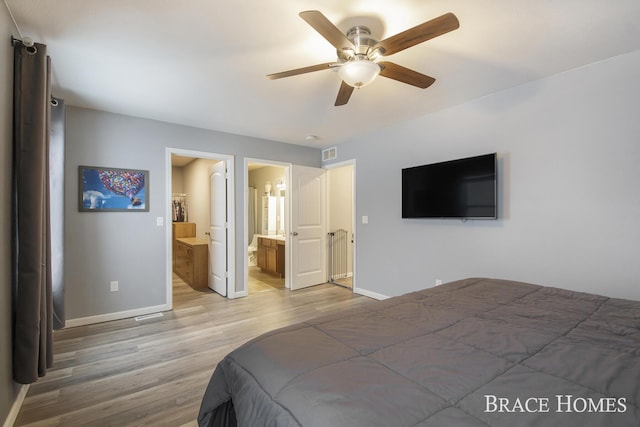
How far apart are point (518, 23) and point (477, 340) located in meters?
1.90

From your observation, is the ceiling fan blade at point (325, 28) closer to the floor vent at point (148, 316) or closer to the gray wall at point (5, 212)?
the gray wall at point (5, 212)

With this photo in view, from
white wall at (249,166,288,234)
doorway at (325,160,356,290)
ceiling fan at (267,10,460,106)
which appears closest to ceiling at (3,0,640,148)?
ceiling fan at (267,10,460,106)

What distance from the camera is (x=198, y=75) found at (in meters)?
2.50

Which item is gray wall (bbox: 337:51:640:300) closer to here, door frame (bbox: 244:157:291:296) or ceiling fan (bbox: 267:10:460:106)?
ceiling fan (bbox: 267:10:460:106)

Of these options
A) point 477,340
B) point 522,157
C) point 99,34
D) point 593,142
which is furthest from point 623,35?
point 99,34

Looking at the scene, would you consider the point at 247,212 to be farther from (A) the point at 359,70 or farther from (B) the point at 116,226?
(A) the point at 359,70

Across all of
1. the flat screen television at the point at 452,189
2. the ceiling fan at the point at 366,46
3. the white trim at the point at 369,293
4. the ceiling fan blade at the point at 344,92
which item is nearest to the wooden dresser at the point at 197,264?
the white trim at the point at 369,293

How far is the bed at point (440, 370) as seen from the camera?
75 centimetres

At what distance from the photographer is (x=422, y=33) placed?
1.57 meters

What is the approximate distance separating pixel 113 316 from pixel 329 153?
3.73m

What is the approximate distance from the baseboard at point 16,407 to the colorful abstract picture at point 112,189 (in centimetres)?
187

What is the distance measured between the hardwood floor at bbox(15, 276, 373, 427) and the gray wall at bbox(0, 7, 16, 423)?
0.36 meters

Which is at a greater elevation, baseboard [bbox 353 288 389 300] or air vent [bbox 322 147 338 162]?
air vent [bbox 322 147 338 162]

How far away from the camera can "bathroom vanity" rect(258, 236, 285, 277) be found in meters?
5.46
